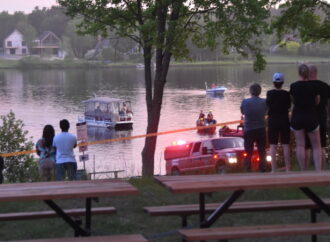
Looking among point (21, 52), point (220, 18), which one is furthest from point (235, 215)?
point (21, 52)

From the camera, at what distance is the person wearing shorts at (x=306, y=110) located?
904cm

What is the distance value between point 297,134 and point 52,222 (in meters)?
3.28

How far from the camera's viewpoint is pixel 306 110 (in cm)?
908

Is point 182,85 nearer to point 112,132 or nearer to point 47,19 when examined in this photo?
point 112,132

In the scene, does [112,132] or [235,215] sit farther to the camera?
[112,132]

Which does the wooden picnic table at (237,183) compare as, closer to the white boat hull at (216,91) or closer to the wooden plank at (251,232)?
the wooden plank at (251,232)

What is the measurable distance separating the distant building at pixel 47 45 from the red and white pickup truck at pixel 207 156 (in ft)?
511

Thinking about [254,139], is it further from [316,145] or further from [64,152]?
[64,152]

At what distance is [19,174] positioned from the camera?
1805cm

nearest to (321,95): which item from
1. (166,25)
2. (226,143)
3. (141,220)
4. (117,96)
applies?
(141,220)

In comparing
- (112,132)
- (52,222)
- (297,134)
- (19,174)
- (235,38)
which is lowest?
(112,132)

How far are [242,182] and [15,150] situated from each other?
14.8 meters

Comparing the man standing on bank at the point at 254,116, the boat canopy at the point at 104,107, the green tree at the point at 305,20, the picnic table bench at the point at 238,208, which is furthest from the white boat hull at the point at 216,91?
the picnic table bench at the point at 238,208

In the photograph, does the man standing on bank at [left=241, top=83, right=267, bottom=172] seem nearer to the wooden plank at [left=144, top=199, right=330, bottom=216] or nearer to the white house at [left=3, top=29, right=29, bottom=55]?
the wooden plank at [left=144, top=199, right=330, bottom=216]
